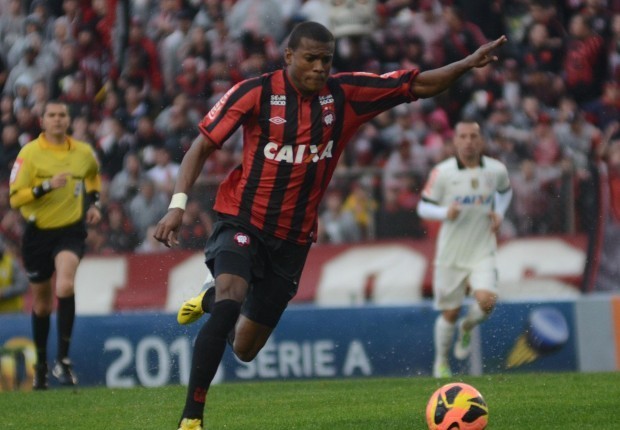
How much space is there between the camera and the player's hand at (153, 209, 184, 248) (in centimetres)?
712

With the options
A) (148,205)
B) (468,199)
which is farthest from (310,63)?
(148,205)

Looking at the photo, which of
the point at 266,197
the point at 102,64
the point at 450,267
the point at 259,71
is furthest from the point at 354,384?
the point at 102,64

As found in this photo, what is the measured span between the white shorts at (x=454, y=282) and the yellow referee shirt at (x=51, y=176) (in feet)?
11.3

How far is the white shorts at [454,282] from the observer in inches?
517

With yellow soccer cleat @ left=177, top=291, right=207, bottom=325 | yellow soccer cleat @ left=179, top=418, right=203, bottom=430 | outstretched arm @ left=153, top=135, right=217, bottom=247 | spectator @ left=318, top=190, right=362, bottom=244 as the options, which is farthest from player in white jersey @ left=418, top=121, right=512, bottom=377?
yellow soccer cleat @ left=179, top=418, right=203, bottom=430

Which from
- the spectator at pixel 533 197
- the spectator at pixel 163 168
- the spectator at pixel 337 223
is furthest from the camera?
the spectator at pixel 163 168

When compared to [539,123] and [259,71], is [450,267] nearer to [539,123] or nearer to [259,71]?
[539,123]

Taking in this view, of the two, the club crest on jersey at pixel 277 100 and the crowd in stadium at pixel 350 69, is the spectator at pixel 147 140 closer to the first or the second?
the crowd in stadium at pixel 350 69

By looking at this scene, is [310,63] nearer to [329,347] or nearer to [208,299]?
[208,299]

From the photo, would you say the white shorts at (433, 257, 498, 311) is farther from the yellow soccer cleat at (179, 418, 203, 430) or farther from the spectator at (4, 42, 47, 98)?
the spectator at (4, 42, 47, 98)

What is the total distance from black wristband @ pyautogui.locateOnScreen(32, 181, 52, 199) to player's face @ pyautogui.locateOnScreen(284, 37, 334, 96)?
4804 millimetres

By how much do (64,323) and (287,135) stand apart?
493 centimetres

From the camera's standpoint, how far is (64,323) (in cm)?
1214

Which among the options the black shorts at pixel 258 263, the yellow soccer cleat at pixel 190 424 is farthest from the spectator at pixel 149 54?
the yellow soccer cleat at pixel 190 424
